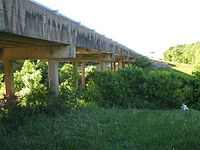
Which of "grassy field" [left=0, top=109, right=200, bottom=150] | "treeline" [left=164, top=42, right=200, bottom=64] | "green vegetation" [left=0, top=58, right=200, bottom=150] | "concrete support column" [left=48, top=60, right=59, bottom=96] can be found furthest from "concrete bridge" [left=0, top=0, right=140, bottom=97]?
"treeline" [left=164, top=42, right=200, bottom=64]

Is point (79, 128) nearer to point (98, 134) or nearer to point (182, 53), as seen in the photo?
point (98, 134)

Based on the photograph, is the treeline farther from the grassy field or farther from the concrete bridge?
the grassy field

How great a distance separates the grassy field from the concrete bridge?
62.8 inches

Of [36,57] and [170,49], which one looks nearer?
[36,57]

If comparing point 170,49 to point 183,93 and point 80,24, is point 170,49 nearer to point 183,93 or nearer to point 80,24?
point 183,93

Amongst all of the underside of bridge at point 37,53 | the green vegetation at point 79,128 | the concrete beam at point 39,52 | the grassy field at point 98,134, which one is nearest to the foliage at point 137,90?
the green vegetation at point 79,128

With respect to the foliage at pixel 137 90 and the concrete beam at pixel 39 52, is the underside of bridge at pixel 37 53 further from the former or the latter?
the foliage at pixel 137 90

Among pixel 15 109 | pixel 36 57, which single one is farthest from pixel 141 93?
pixel 15 109

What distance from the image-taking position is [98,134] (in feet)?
27.8

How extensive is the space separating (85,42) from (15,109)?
3.65 meters

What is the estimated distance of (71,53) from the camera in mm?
10070

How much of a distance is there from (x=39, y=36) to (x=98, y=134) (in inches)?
114

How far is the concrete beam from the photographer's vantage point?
10070 millimetres

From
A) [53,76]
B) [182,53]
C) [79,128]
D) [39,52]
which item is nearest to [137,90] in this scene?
[53,76]
